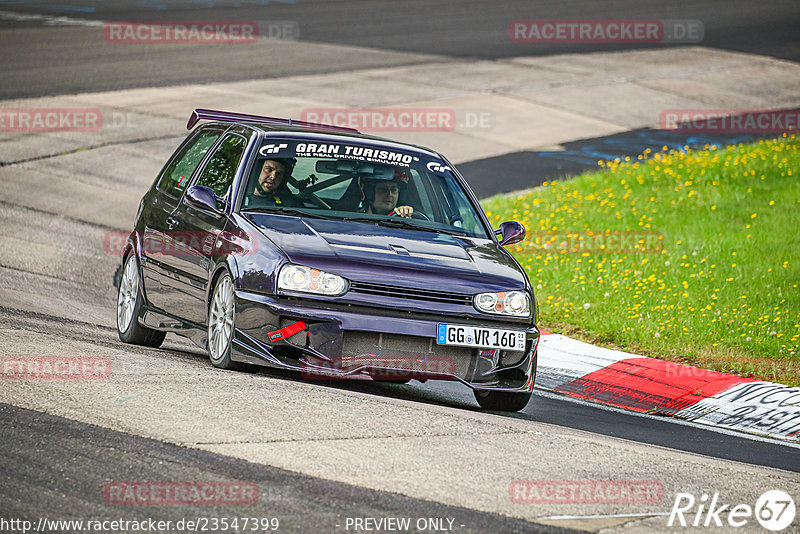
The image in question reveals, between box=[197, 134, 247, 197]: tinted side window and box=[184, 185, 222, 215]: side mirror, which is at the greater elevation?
box=[197, 134, 247, 197]: tinted side window

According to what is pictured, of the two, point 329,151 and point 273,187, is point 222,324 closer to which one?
point 273,187

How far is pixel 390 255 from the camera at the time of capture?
7.57m

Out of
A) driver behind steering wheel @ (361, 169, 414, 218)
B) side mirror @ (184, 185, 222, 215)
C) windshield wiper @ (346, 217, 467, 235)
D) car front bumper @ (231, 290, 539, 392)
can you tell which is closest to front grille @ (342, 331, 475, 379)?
car front bumper @ (231, 290, 539, 392)

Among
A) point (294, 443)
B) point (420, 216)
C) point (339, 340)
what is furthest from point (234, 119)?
point (294, 443)

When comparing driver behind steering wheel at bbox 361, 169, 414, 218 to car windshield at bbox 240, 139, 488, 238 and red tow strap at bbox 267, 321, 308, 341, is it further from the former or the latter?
red tow strap at bbox 267, 321, 308, 341

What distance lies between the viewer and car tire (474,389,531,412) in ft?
26.6

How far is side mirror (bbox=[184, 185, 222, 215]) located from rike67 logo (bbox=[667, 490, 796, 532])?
387 cm

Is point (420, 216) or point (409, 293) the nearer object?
point (409, 293)

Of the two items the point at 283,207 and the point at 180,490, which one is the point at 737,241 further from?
the point at 180,490

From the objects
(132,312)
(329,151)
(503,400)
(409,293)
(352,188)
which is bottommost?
(503,400)

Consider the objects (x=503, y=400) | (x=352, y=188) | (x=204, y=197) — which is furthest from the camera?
(x=352, y=188)

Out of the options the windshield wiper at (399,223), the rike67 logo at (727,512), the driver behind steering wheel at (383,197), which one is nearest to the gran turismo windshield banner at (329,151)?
the driver behind steering wheel at (383,197)

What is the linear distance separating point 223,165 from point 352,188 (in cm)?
101

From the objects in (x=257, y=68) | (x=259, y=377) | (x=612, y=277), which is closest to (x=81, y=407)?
(x=259, y=377)
